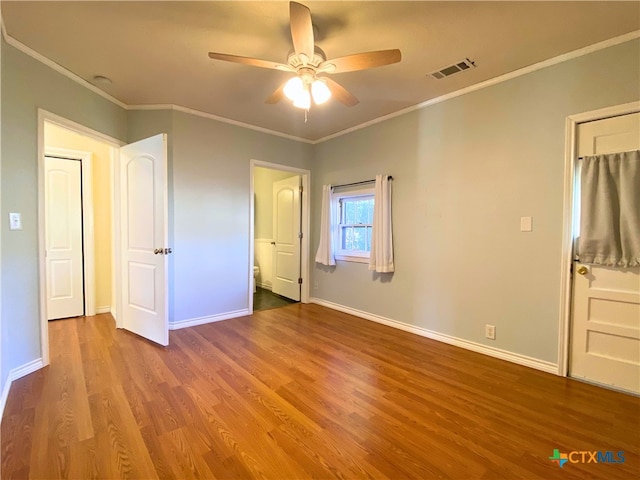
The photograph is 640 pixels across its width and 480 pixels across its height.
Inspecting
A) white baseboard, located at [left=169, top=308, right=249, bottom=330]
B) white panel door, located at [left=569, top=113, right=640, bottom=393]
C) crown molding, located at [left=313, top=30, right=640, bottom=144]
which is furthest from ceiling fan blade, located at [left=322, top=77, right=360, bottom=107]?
white baseboard, located at [left=169, top=308, right=249, bottom=330]

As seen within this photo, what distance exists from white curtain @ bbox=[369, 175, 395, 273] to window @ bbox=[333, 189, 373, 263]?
11.3 inches

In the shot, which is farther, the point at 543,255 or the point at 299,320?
the point at 299,320

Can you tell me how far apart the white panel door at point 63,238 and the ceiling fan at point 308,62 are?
3220 mm

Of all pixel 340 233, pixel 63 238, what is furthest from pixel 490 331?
pixel 63 238

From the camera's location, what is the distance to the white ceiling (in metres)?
1.88

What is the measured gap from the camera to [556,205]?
2.42 metres

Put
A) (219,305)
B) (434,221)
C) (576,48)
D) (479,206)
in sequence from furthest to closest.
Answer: (219,305) → (434,221) → (479,206) → (576,48)

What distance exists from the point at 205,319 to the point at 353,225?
2311mm

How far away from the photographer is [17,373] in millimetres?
2268

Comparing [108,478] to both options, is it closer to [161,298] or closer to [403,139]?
[161,298]

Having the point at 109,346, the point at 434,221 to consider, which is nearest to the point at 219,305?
the point at 109,346

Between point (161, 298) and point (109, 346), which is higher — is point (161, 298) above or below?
above

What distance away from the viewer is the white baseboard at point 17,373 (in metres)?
1.94

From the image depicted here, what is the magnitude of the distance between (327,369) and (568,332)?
6.47 ft
